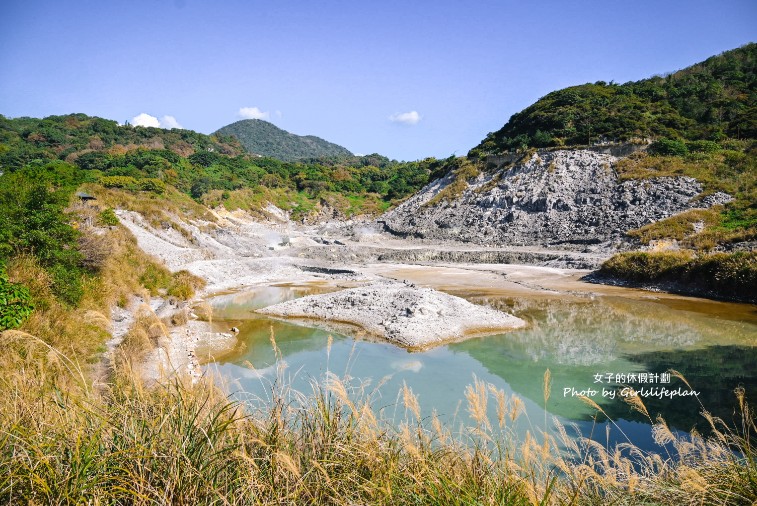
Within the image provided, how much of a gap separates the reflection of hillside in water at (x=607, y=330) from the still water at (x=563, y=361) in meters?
0.04

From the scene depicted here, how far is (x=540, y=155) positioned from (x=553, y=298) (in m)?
34.2

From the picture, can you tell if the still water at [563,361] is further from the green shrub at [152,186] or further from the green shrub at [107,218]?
the green shrub at [152,186]

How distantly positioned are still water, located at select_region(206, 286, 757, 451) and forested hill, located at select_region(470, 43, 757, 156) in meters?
39.0

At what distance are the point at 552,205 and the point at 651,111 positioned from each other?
2407 cm

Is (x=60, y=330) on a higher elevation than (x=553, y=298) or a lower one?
higher

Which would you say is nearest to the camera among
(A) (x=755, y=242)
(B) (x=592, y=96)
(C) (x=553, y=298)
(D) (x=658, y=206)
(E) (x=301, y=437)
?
(E) (x=301, y=437)

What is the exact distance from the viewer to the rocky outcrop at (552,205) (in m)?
39.7

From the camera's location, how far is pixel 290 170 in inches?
3465

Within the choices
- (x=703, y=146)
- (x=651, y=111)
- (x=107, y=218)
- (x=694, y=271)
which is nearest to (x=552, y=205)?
(x=703, y=146)

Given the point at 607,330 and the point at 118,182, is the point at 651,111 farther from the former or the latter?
the point at 118,182

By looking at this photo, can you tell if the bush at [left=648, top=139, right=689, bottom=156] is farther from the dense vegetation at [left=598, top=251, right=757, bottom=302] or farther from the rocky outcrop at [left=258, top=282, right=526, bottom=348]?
the rocky outcrop at [left=258, top=282, right=526, bottom=348]

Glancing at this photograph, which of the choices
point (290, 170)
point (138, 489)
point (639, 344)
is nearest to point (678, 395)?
point (639, 344)

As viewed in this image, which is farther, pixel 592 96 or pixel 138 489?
pixel 592 96

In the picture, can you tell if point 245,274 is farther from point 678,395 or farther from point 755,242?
point 755,242
